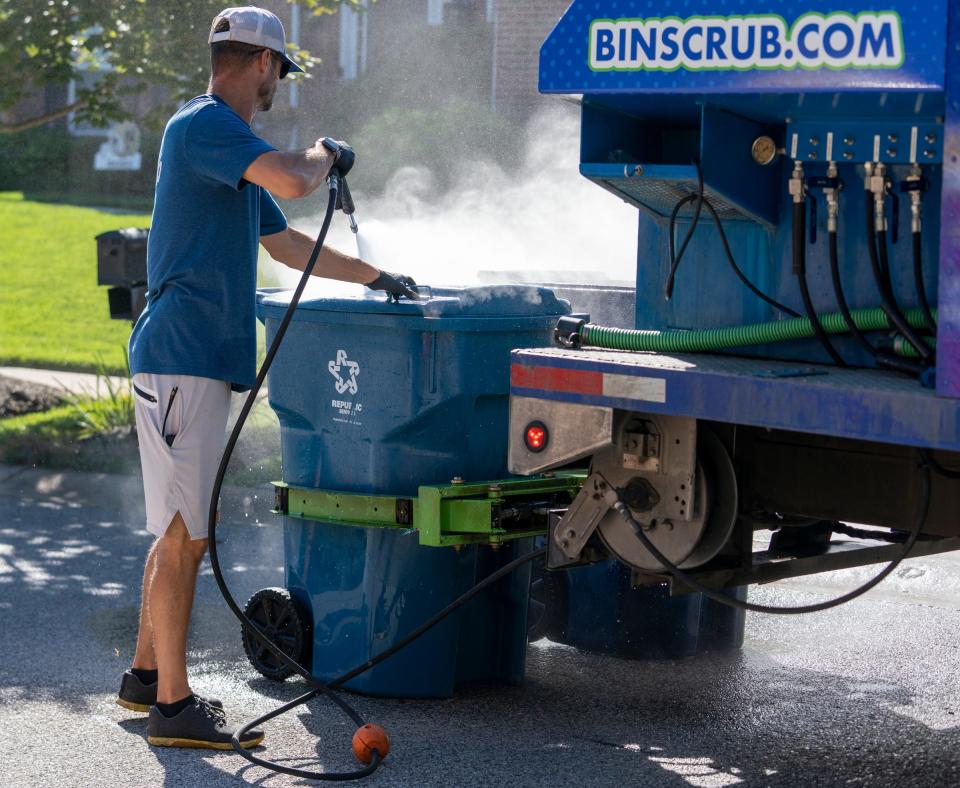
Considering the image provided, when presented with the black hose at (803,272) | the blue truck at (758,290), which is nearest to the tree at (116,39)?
the blue truck at (758,290)

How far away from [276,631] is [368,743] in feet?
2.71

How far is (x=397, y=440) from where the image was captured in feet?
15.4

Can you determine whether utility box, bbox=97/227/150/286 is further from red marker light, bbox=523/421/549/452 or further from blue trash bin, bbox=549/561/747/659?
red marker light, bbox=523/421/549/452

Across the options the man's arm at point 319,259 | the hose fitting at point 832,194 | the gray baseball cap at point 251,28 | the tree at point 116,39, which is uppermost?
the tree at point 116,39

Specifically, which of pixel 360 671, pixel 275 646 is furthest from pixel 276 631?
pixel 360 671

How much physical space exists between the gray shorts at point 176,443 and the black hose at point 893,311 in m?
1.87

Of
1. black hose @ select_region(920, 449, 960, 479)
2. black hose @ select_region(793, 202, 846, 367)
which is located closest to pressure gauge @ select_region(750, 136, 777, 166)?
black hose @ select_region(793, 202, 846, 367)

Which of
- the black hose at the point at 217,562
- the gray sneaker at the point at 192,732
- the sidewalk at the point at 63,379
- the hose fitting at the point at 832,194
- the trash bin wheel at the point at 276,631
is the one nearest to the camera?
the hose fitting at the point at 832,194

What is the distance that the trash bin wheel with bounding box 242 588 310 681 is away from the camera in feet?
15.8

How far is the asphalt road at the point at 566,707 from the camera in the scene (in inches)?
166

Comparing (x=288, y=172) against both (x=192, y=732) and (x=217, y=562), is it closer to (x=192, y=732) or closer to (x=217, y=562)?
(x=217, y=562)

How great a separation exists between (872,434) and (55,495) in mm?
5574

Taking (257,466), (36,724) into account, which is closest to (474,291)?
(36,724)

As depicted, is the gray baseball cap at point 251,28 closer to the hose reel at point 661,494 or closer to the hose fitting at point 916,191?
the hose reel at point 661,494
